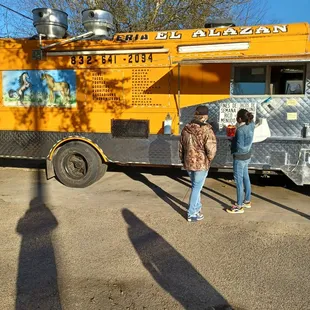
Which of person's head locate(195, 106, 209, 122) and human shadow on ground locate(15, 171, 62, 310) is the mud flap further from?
person's head locate(195, 106, 209, 122)

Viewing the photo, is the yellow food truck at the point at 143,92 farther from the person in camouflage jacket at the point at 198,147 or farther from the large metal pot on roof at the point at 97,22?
the person in camouflage jacket at the point at 198,147

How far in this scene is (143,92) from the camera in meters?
6.57

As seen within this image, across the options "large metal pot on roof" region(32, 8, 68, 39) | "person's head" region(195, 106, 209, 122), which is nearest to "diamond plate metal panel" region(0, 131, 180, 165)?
"person's head" region(195, 106, 209, 122)

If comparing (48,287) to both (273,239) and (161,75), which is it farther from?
(161,75)

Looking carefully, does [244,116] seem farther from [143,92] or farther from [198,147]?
[143,92]

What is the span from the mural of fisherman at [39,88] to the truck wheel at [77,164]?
0.87 metres

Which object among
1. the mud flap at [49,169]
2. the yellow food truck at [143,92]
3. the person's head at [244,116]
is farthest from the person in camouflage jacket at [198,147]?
the mud flap at [49,169]

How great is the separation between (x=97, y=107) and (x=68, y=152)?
1.09 m

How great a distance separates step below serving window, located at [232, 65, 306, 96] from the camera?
5898mm

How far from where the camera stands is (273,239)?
14.6 feet

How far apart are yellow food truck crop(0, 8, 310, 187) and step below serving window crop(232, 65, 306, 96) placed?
0.02 metres

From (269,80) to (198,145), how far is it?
214 centimetres

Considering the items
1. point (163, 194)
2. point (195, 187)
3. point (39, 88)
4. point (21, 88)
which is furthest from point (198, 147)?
point (21, 88)

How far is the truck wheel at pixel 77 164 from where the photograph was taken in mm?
6957
